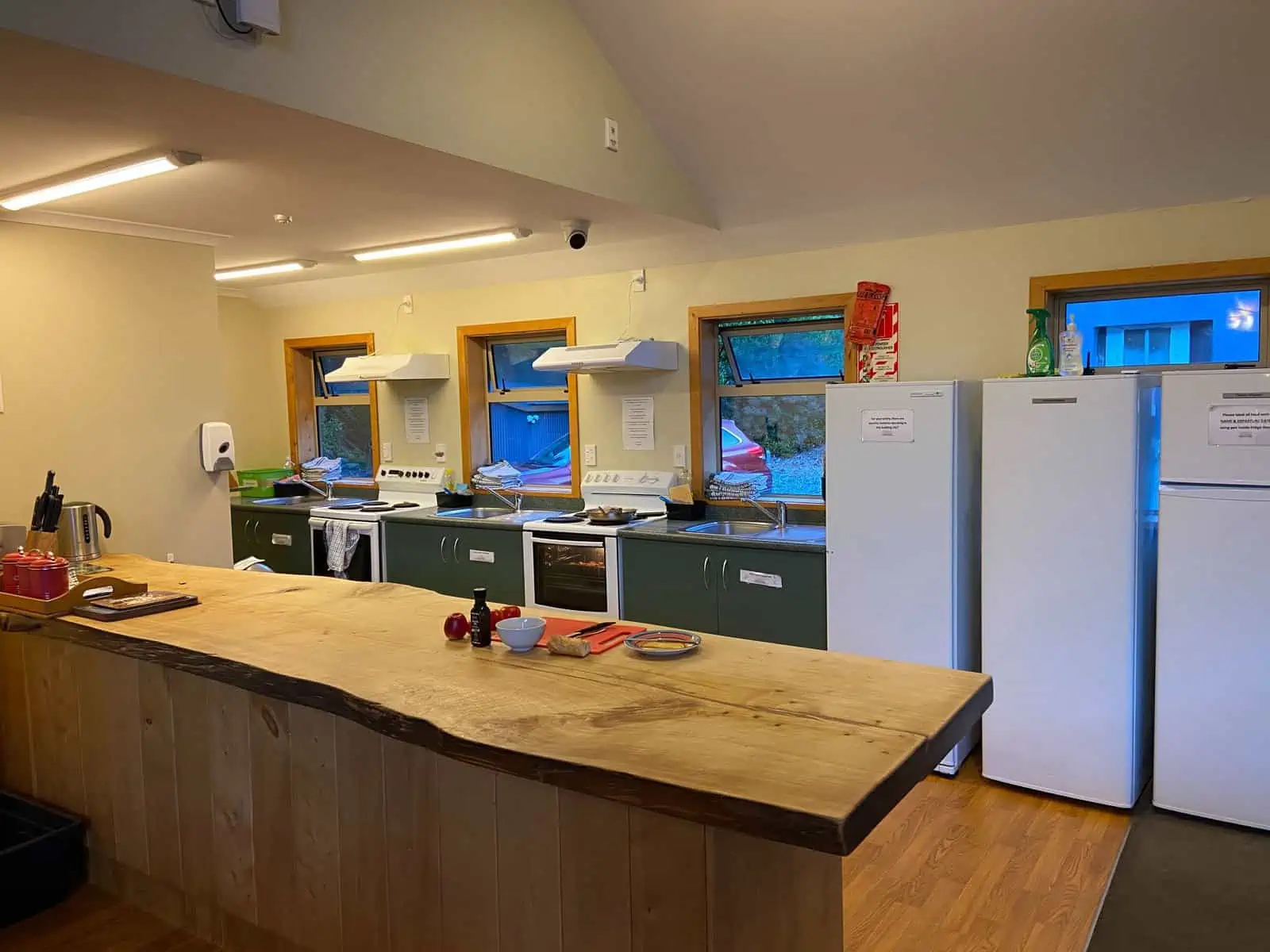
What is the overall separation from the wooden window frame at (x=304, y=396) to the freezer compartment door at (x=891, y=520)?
12.5ft

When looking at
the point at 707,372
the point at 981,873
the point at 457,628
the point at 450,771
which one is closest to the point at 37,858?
the point at 457,628

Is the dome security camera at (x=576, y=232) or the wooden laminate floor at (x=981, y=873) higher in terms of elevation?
the dome security camera at (x=576, y=232)

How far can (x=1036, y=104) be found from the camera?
11.4ft

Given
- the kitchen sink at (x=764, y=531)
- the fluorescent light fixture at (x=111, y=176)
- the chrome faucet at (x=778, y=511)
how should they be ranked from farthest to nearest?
the chrome faucet at (x=778, y=511) → the kitchen sink at (x=764, y=531) → the fluorescent light fixture at (x=111, y=176)

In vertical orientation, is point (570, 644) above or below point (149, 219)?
below

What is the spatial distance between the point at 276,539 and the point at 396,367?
1441mm

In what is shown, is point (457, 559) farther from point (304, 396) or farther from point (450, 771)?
point (450, 771)

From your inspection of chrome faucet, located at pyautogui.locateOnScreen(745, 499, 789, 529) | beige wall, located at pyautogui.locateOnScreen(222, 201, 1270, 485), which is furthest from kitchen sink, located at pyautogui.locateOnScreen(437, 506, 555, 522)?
chrome faucet, located at pyautogui.locateOnScreen(745, 499, 789, 529)

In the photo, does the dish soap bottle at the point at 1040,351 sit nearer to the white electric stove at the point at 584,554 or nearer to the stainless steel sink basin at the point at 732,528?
the stainless steel sink basin at the point at 732,528

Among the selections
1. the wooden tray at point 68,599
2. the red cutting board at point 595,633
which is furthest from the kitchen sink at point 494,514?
the red cutting board at point 595,633

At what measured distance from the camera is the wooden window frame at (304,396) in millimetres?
6762

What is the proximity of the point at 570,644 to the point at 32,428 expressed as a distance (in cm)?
270

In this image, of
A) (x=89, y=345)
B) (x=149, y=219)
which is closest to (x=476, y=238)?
(x=149, y=219)

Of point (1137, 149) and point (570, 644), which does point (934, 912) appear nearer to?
point (570, 644)
